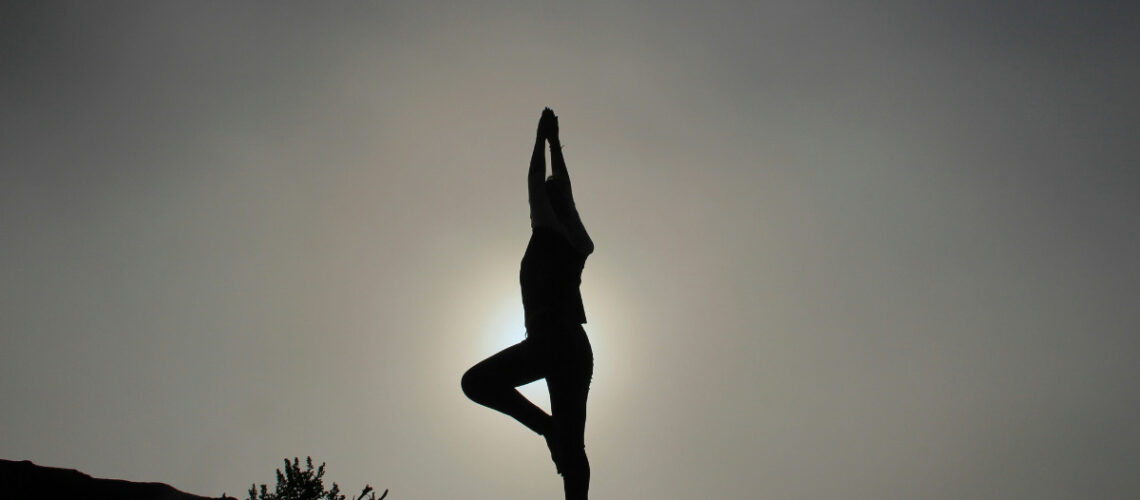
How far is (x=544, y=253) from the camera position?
3.51 meters

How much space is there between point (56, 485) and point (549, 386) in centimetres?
356

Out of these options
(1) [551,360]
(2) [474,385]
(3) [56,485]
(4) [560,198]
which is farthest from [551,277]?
(3) [56,485]

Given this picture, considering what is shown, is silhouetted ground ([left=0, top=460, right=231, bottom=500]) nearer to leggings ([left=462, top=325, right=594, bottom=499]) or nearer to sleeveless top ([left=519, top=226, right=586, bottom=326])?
leggings ([left=462, top=325, right=594, bottom=499])

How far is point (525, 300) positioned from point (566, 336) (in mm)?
325

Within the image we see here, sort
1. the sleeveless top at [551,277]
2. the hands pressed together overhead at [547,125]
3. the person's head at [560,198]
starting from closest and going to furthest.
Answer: the sleeveless top at [551,277] → the person's head at [560,198] → the hands pressed together overhead at [547,125]

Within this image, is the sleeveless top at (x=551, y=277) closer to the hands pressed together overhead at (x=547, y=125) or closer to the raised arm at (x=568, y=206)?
the raised arm at (x=568, y=206)

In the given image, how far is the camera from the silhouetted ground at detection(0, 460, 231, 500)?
3.98 meters

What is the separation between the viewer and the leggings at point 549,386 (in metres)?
3.22

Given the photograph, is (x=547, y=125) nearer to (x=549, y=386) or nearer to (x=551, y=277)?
(x=551, y=277)

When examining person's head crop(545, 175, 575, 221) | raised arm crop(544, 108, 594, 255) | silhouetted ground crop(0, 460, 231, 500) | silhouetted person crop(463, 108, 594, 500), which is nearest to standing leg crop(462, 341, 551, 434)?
silhouetted person crop(463, 108, 594, 500)

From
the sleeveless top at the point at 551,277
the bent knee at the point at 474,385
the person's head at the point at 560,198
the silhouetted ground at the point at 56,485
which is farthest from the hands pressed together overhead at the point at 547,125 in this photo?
the silhouetted ground at the point at 56,485

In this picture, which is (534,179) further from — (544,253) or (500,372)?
(500,372)

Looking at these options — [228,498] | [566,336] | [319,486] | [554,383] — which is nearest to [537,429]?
[554,383]

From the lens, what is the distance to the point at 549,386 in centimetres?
330
